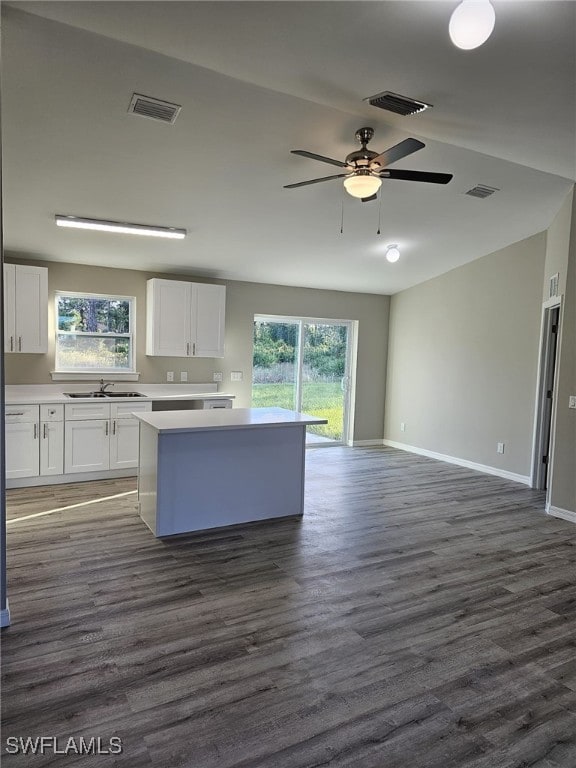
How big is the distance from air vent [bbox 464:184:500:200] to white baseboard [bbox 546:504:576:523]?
2.98 m

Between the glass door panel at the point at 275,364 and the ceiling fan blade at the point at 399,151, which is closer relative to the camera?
the ceiling fan blade at the point at 399,151

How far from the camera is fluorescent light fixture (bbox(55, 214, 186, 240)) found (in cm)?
442

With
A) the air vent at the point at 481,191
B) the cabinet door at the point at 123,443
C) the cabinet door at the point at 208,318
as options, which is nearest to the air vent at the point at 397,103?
the air vent at the point at 481,191

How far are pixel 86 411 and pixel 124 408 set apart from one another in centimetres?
39

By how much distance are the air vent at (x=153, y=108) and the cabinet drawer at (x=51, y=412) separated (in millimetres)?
3061

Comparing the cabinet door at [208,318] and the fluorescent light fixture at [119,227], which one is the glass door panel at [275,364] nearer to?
the cabinet door at [208,318]

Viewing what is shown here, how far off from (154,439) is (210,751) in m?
2.36

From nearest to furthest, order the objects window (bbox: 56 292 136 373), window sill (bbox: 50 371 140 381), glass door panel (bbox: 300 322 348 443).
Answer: window sill (bbox: 50 371 140 381) → window (bbox: 56 292 136 373) → glass door panel (bbox: 300 322 348 443)

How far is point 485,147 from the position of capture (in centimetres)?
360

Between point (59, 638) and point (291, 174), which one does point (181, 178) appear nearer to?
point (291, 174)

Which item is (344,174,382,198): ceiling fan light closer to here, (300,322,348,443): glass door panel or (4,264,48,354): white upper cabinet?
(4,264,48,354): white upper cabinet

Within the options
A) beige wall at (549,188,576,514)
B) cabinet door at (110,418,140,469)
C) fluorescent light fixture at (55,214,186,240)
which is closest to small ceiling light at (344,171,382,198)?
fluorescent light fixture at (55,214,186,240)

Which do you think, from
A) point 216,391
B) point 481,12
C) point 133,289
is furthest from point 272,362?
point 481,12

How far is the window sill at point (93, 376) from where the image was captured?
5586 millimetres
